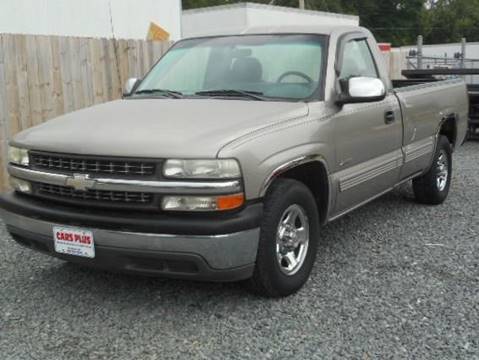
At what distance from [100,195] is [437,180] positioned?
422 centimetres

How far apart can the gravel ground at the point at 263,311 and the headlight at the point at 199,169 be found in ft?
3.14

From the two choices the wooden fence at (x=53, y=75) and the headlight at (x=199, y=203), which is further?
the wooden fence at (x=53, y=75)

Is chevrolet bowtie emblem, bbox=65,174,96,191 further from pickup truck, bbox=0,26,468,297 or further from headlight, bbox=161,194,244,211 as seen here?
headlight, bbox=161,194,244,211

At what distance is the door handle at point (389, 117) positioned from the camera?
537cm

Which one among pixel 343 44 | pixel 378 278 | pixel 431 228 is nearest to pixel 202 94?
pixel 343 44

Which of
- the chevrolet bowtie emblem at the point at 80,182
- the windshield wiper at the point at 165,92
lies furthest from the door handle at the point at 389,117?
the chevrolet bowtie emblem at the point at 80,182

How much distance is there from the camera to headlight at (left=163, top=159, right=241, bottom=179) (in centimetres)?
357

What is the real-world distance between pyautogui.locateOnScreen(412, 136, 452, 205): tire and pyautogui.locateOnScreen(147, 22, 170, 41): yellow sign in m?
5.47

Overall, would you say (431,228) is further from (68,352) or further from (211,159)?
(68,352)

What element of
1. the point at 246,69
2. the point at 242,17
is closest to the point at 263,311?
the point at 246,69

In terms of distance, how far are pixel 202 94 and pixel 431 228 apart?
8.74 feet

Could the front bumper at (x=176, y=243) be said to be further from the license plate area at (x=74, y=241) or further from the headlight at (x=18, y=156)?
the headlight at (x=18, y=156)

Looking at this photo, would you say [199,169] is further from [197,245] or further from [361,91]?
[361,91]

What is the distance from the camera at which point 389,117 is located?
17.8ft
